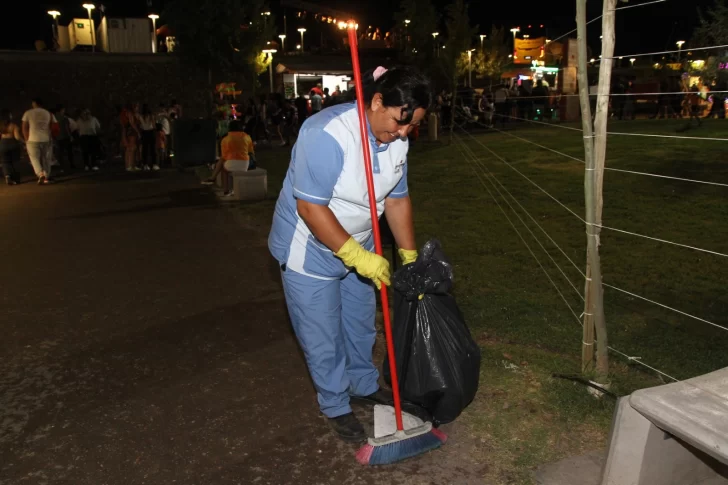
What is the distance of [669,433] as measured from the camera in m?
2.44

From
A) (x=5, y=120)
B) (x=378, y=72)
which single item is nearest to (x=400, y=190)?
(x=378, y=72)

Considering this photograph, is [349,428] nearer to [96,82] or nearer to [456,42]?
[96,82]

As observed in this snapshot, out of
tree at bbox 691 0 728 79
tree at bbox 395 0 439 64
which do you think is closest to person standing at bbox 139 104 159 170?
tree at bbox 691 0 728 79

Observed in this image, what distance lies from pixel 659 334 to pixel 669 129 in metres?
16.7

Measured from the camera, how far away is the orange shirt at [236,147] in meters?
11.2

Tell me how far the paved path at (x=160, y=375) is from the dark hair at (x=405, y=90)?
5.55 feet

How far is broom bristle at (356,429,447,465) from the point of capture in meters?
3.04

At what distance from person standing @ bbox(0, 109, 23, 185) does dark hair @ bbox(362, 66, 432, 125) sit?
1265cm

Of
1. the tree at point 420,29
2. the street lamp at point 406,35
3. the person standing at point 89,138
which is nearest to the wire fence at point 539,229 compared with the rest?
the person standing at point 89,138

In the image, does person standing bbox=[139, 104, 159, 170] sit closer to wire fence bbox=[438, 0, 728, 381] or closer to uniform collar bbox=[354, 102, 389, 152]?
wire fence bbox=[438, 0, 728, 381]

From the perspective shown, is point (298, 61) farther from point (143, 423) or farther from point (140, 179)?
point (143, 423)

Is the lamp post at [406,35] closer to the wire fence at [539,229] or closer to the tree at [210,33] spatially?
the tree at [210,33]

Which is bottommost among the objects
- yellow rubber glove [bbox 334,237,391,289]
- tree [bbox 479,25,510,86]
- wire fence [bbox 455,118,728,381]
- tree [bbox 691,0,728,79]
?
wire fence [bbox 455,118,728,381]

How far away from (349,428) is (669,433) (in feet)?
4.97
